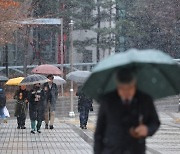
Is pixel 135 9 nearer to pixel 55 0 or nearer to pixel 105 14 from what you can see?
pixel 105 14

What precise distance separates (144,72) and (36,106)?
12.2 meters

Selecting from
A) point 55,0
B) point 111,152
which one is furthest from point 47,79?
point 55,0

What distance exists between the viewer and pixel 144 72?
535 centimetres

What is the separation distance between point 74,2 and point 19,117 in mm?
22715

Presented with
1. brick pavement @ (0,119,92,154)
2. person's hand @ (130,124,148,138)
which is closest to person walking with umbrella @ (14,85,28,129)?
brick pavement @ (0,119,92,154)

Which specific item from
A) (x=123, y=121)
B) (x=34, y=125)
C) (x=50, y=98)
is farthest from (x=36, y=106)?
(x=123, y=121)

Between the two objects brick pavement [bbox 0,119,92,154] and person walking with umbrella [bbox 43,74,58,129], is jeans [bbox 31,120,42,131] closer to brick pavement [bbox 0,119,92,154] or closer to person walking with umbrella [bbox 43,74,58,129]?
brick pavement [bbox 0,119,92,154]

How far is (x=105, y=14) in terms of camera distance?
41.6 m

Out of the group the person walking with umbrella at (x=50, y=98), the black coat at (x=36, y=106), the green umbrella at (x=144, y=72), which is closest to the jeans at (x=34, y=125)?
the black coat at (x=36, y=106)

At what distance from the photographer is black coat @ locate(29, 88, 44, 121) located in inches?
677

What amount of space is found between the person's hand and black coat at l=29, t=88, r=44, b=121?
12019 mm

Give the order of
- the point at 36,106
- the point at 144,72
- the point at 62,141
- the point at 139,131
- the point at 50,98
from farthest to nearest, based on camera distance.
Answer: the point at 50,98, the point at 36,106, the point at 62,141, the point at 144,72, the point at 139,131

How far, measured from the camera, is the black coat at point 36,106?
677 inches

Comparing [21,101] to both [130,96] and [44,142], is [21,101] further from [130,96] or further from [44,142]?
[130,96]
